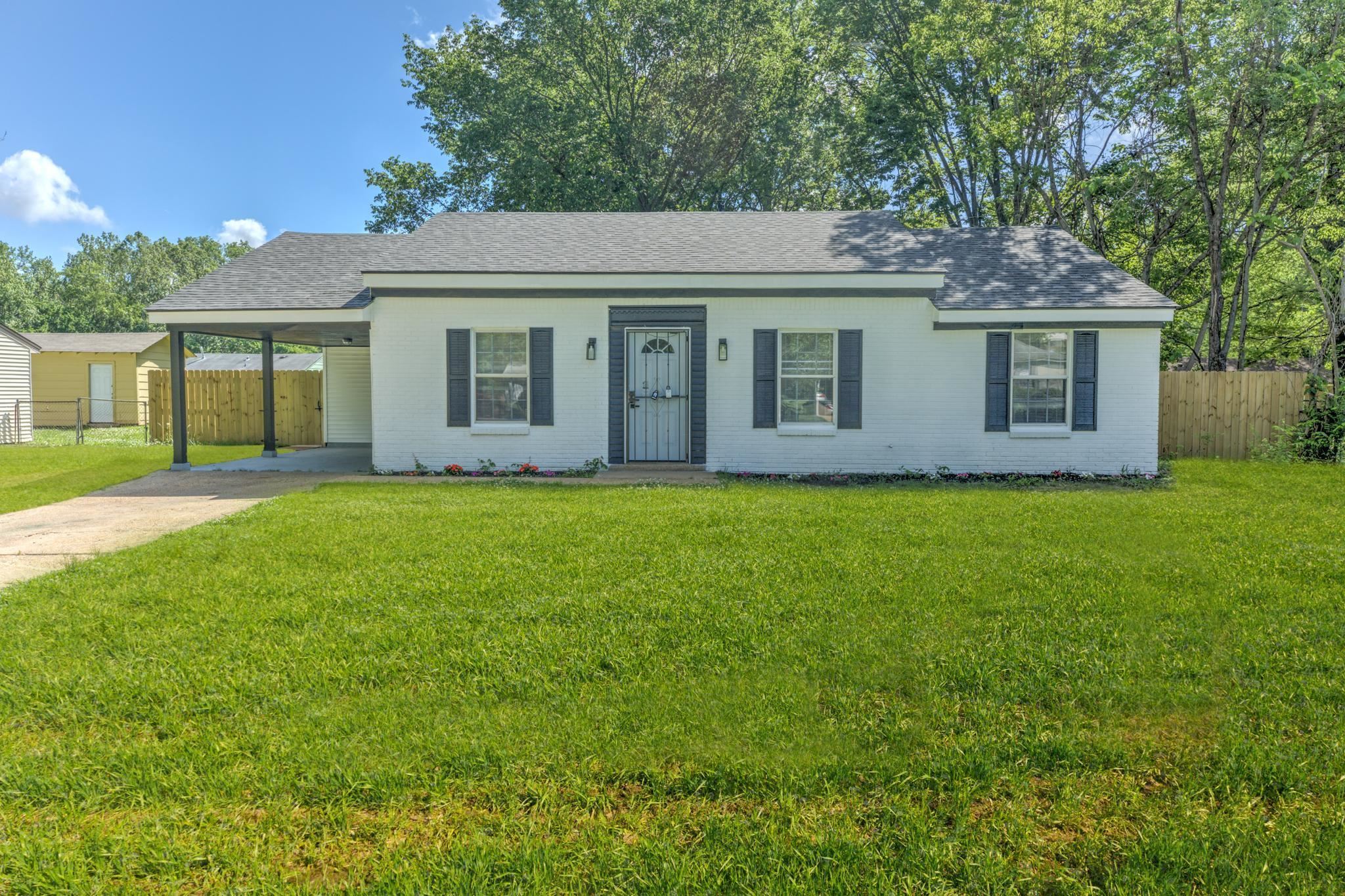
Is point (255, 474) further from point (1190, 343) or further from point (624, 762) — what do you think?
point (1190, 343)

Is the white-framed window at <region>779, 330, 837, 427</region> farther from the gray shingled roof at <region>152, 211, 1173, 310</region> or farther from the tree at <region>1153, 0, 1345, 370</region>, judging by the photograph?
the tree at <region>1153, 0, 1345, 370</region>

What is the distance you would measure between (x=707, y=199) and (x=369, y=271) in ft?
51.2

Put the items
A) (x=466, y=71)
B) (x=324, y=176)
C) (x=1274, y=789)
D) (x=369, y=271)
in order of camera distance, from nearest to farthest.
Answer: (x=1274, y=789)
(x=369, y=271)
(x=466, y=71)
(x=324, y=176)

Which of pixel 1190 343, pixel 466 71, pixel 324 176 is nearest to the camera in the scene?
pixel 1190 343

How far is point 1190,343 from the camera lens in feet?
66.1

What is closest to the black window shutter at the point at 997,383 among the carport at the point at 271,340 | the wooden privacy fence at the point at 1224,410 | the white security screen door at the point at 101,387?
the wooden privacy fence at the point at 1224,410

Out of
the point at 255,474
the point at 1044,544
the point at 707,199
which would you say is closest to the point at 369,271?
the point at 255,474

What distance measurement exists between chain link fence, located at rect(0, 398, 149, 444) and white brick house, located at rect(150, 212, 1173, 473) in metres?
11.1

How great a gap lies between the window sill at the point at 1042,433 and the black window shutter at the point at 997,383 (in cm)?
15

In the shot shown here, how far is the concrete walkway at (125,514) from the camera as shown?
20.5ft

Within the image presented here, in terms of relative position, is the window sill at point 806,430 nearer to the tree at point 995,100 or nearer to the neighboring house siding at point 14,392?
the tree at point 995,100

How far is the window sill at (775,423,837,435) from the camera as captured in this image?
11.4 m

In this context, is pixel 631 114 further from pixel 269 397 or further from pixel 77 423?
pixel 77 423

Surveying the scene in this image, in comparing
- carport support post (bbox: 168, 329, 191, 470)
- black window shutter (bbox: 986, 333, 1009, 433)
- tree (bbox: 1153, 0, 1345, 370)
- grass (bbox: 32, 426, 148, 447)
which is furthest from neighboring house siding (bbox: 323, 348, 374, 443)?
tree (bbox: 1153, 0, 1345, 370)
